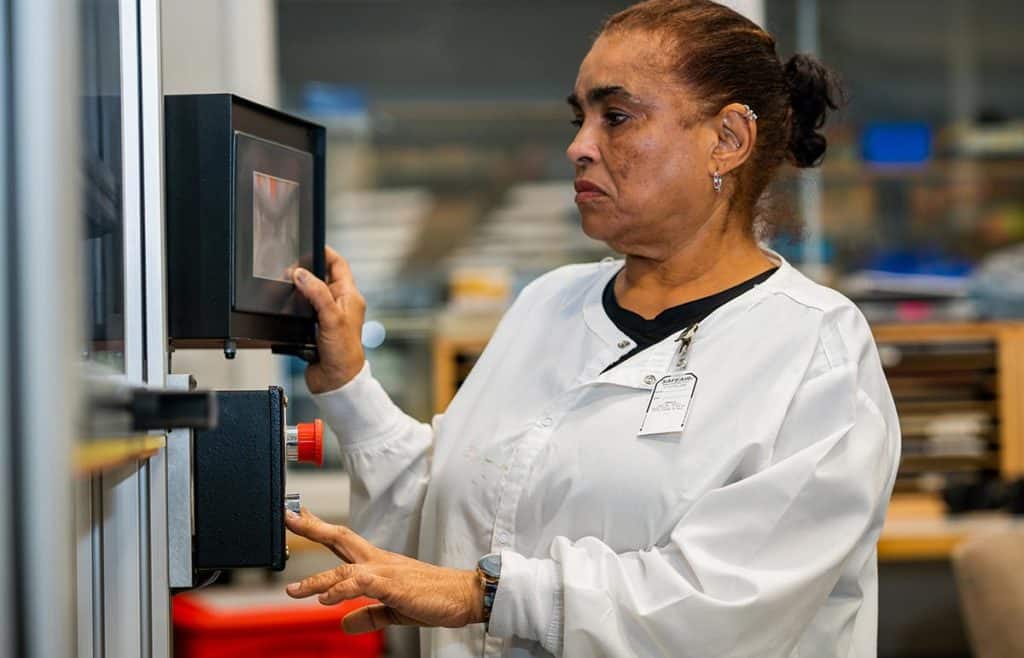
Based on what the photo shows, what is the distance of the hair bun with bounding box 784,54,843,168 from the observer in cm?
172

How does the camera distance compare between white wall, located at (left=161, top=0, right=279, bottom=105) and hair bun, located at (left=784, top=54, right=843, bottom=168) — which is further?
white wall, located at (left=161, top=0, right=279, bottom=105)

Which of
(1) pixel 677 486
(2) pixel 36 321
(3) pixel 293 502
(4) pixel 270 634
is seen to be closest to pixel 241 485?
(3) pixel 293 502

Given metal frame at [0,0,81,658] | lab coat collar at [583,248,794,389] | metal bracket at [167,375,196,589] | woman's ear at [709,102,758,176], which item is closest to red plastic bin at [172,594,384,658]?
lab coat collar at [583,248,794,389]

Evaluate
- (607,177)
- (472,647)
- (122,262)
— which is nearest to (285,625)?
(472,647)

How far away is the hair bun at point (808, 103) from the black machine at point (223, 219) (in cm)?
67

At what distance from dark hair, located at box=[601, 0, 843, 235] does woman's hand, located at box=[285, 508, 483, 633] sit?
1.97 ft

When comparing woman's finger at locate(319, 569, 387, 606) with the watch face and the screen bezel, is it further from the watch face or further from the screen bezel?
the screen bezel

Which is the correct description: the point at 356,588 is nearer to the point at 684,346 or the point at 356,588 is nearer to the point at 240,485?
the point at 240,485

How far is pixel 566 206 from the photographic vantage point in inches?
169

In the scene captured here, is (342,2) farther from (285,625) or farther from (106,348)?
(106,348)

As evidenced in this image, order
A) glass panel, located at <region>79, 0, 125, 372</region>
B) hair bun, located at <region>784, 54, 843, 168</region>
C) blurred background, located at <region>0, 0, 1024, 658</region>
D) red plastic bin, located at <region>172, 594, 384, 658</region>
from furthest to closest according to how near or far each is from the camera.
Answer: blurred background, located at <region>0, 0, 1024, 658</region>, red plastic bin, located at <region>172, 594, 384, 658</region>, hair bun, located at <region>784, 54, 843, 168</region>, glass panel, located at <region>79, 0, 125, 372</region>

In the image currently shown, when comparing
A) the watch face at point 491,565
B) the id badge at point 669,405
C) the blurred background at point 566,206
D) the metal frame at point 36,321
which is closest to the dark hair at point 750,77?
the id badge at point 669,405

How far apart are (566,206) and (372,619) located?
2.90m

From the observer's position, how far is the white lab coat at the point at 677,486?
4.52 ft
